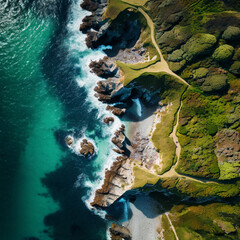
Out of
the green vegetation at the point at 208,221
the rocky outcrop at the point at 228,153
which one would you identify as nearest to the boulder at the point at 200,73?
the rocky outcrop at the point at 228,153

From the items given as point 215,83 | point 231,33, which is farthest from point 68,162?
point 231,33

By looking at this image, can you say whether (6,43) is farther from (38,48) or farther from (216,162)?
(216,162)

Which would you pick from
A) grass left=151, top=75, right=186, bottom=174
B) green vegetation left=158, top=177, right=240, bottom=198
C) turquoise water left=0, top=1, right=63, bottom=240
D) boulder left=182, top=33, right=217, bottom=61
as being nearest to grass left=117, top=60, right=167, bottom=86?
grass left=151, top=75, right=186, bottom=174

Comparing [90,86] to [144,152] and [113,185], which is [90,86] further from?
[113,185]

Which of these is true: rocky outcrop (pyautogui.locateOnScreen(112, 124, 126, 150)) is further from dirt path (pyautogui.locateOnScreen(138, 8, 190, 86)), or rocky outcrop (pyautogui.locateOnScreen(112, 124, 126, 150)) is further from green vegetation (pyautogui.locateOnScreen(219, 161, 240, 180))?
green vegetation (pyautogui.locateOnScreen(219, 161, 240, 180))

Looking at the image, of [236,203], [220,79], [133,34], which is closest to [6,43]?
[133,34]
